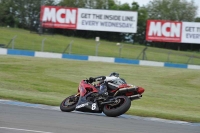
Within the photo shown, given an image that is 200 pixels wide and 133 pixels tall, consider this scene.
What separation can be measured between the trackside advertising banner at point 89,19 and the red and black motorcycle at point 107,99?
133ft

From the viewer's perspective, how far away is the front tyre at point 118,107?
12281 mm

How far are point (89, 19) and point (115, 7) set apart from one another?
24134 mm

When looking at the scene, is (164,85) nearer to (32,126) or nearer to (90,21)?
(32,126)

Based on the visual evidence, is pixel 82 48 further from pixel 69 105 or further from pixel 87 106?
pixel 87 106

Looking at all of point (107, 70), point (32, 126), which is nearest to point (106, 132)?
point (32, 126)

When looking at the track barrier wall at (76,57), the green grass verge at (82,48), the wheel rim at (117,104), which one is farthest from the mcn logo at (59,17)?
the wheel rim at (117,104)

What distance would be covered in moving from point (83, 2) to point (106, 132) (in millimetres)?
69369

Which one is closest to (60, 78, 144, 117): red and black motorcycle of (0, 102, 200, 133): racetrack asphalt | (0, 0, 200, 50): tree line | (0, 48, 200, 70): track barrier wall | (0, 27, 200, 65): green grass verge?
(0, 102, 200, 133): racetrack asphalt

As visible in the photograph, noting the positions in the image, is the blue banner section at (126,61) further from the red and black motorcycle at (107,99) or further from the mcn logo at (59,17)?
the red and black motorcycle at (107,99)

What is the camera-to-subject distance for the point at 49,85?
71.5ft

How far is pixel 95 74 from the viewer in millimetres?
29078

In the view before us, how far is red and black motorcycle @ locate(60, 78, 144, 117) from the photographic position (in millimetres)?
12516

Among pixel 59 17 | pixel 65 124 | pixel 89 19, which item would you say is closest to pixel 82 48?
pixel 89 19

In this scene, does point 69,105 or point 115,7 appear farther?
point 115,7
